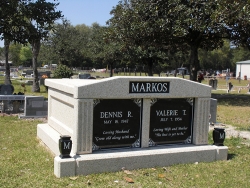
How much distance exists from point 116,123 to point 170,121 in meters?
1.19

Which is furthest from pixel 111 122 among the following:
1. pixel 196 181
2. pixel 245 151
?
pixel 245 151

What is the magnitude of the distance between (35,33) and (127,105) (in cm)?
1124

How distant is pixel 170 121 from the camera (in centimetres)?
718

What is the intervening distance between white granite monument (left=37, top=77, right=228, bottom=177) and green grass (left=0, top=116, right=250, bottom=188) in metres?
0.21

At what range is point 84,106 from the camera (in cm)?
622

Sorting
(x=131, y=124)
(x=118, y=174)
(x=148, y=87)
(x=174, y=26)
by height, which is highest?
(x=174, y=26)

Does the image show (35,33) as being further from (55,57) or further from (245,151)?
(55,57)

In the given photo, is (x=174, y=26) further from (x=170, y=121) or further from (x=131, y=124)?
(x=131, y=124)

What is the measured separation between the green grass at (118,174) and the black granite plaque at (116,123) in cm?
70

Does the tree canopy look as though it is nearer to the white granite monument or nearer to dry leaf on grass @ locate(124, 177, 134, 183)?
the white granite monument

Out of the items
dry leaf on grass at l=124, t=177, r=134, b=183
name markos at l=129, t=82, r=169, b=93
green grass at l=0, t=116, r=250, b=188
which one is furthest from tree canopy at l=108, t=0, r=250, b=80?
dry leaf on grass at l=124, t=177, r=134, b=183

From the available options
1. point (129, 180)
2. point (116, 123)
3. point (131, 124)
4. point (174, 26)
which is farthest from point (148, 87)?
point (174, 26)

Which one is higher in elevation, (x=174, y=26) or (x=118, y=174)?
(x=174, y=26)

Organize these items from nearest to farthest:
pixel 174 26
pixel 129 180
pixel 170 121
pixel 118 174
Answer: pixel 129 180, pixel 118 174, pixel 170 121, pixel 174 26
